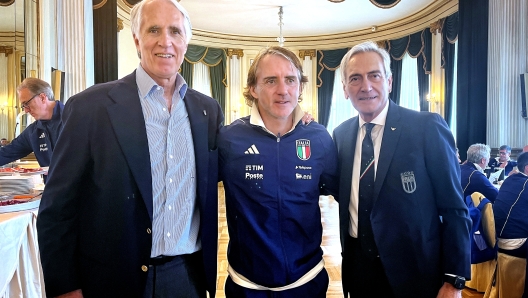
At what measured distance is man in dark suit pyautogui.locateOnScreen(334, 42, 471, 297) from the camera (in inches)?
55.3

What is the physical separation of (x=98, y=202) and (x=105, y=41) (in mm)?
5391

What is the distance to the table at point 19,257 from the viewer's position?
168 cm

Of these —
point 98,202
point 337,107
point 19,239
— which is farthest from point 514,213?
point 337,107

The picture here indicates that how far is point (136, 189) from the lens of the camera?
1.27 meters

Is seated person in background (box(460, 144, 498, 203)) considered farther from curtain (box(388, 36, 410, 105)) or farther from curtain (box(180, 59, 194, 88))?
curtain (box(180, 59, 194, 88))

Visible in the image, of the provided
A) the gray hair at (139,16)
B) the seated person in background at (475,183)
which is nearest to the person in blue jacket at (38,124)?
the gray hair at (139,16)

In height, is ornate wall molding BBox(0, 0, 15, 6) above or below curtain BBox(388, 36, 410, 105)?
below

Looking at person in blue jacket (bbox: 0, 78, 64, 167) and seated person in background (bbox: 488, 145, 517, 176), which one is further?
seated person in background (bbox: 488, 145, 517, 176)

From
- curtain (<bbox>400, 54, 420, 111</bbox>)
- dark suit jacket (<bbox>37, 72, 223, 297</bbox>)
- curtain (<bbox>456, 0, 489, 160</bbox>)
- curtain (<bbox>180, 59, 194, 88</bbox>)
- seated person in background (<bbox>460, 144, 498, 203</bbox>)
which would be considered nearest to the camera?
dark suit jacket (<bbox>37, 72, 223, 297</bbox>)

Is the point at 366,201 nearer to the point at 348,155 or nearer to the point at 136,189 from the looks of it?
the point at 348,155

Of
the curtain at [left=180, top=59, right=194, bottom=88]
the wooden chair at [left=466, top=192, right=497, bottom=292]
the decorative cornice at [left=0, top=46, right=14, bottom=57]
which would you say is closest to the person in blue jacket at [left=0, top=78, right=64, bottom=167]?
the decorative cornice at [left=0, top=46, right=14, bottom=57]

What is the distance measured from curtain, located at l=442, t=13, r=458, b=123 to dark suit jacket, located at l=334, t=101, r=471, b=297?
702 centimetres

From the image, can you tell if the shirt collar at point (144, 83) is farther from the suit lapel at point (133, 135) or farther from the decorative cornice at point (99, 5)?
the decorative cornice at point (99, 5)

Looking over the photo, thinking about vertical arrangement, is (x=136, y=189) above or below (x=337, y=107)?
below
